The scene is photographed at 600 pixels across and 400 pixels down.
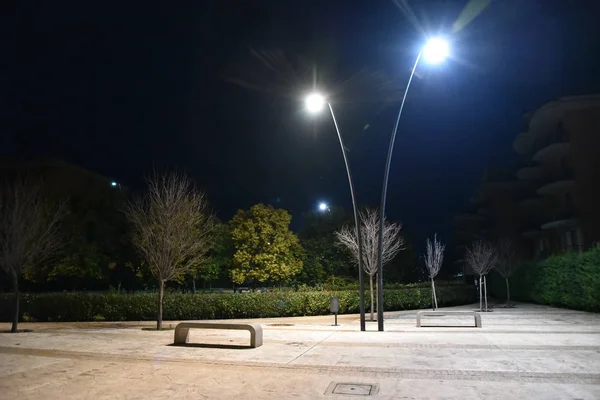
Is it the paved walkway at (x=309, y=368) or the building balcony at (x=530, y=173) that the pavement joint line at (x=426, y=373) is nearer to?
the paved walkway at (x=309, y=368)

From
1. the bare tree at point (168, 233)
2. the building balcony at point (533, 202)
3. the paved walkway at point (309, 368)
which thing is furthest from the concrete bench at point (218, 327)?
the building balcony at point (533, 202)

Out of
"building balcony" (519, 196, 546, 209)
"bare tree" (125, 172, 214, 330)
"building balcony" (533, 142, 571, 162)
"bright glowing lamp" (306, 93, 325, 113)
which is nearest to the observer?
"bright glowing lamp" (306, 93, 325, 113)

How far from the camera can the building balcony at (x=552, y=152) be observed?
40750 millimetres

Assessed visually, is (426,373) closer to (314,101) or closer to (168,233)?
(314,101)

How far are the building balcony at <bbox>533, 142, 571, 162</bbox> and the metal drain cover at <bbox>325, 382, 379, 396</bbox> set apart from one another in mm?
41397

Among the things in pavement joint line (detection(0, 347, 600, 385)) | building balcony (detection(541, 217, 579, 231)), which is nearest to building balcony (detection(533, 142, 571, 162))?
building balcony (detection(541, 217, 579, 231))

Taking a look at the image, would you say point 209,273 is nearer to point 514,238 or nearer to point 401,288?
point 401,288

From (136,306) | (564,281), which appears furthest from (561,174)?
(136,306)

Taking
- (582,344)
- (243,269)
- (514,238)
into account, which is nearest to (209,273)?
(243,269)

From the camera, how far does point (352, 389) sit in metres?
6.41

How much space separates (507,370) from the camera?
25.0ft

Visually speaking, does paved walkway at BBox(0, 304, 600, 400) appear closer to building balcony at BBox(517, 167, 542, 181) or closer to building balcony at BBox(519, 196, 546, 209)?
building balcony at BBox(517, 167, 542, 181)

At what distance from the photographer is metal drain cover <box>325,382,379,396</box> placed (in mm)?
6204

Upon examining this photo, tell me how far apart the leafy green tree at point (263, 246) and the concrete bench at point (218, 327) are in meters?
16.7
